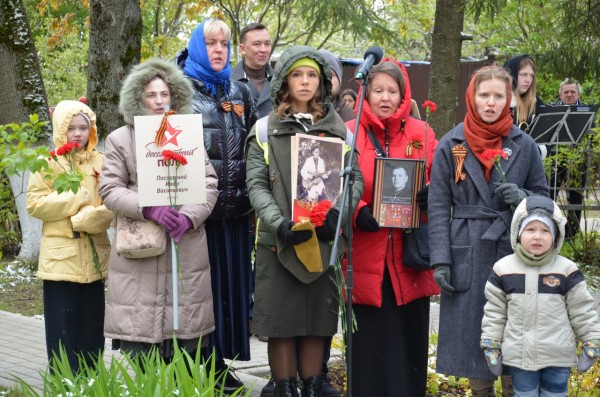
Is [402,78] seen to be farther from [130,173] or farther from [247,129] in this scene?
[130,173]

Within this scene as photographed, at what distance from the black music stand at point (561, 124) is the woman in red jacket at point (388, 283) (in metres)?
4.33

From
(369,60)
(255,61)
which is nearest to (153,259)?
(369,60)

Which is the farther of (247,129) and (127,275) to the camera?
(247,129)

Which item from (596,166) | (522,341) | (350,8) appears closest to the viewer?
(522,341)

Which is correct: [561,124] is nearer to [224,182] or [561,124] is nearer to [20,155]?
[224,182]

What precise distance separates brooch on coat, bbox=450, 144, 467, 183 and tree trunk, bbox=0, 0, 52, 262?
654 centimetres

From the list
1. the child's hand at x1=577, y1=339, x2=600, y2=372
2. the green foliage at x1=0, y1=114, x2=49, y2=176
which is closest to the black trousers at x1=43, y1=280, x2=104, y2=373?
the green foliage at x1=0, y1=114, x2=49, y2=176

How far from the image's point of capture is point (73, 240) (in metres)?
5.95

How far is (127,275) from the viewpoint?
5605 millimetres

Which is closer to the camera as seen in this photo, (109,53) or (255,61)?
(255,61)

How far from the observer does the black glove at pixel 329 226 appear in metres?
Answer: 5.30

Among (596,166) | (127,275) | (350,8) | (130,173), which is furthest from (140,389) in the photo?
(350,8)

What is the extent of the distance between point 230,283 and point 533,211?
216 centimetres

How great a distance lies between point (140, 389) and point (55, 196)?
1930 millimetres
